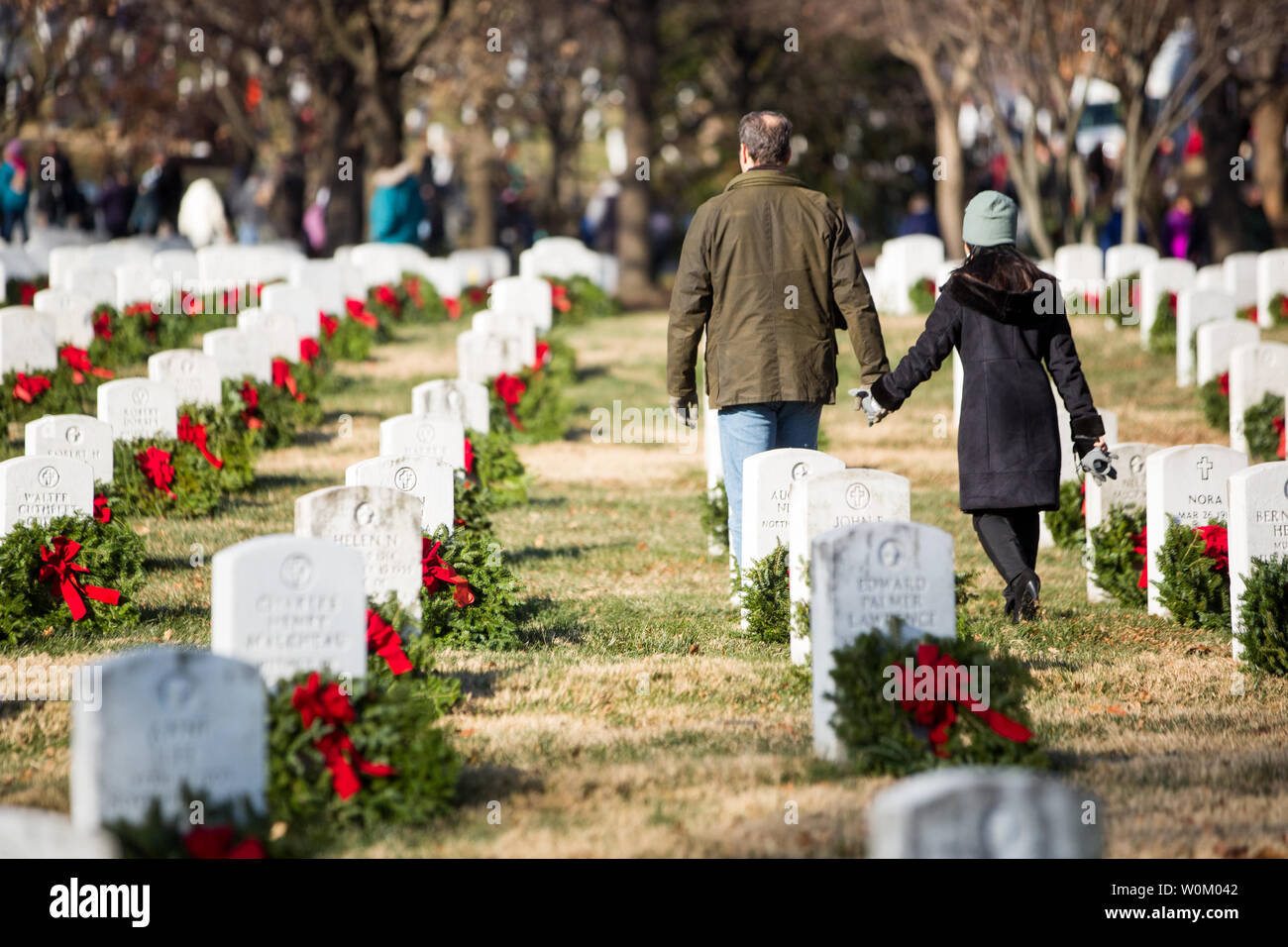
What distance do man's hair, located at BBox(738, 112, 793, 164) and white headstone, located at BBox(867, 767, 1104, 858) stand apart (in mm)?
4129

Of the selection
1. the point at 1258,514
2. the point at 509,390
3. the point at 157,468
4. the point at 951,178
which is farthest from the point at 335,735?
the point at 951,178

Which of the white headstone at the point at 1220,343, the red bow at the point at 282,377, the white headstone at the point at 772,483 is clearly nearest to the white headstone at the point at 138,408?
the red bow at the point at 282,377

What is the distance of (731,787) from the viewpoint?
539 cm

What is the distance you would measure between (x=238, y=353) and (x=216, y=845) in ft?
29.6

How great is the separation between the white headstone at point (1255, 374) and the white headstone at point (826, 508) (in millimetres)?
6423

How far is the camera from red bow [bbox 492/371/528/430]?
13.7 m

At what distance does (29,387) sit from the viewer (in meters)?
12.6

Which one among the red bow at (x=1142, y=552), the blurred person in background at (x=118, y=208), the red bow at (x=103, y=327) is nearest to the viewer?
the red bow at (x=1142, y=552)

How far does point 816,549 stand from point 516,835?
4.71 feet

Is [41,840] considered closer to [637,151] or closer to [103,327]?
[103,327]

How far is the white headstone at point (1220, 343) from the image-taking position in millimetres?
Result: 14016

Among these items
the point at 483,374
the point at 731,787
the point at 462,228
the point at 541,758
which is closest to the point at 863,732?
the point at 731,787

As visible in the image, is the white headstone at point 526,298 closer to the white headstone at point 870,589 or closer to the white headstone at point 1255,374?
the white headstone at point 1255,374

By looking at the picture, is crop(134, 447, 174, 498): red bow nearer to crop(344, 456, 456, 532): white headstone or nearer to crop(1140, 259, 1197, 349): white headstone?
crop(344, 456, 456, 532): white headstone
